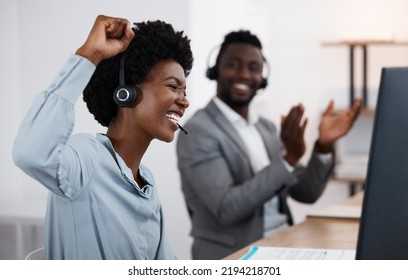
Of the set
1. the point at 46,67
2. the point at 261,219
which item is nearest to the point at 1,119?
the point at 46,67

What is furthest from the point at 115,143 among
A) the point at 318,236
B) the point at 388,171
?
the point at 318,236

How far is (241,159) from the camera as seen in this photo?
2000 millimetres

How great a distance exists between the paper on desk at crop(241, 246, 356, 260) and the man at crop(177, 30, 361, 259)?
0.87ft

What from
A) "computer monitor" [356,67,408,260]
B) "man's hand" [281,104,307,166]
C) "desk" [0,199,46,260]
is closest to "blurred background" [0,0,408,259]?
"desk" [0,199,46,260]

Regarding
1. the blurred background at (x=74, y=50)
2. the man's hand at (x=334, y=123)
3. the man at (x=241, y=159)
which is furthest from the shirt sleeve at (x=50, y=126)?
the man's hand at (x=334, y=123)

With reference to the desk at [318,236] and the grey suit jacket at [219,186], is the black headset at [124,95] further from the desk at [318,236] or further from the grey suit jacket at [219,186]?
the grey suit jacket at [219,186]

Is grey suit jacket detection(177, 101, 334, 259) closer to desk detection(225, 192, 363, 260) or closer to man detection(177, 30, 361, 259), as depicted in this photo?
man detection(177, 30, 361, 259)

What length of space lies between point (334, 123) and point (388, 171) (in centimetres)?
114

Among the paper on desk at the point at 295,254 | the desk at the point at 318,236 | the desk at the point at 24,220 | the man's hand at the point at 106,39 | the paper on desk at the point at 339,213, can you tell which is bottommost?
the paper on desk at the point at 339,213

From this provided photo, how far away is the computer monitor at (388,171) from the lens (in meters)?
0.92

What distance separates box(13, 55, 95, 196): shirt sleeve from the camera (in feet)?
2.98

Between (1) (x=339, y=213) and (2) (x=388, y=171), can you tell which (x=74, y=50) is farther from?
(1) (x=339, y=213)

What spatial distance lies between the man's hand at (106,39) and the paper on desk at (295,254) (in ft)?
1.55
